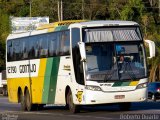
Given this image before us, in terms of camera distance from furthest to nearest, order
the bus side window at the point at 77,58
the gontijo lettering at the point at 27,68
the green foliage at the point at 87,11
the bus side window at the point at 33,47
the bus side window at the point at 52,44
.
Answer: the green foliage at the point at 87,11
the gontijo lettering at the point at 27,68
the bus side window at the point at 33,47
the bus side window at the point at 52,44
the bus side window at the point at 77,58

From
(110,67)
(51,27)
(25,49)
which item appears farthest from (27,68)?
(110,67)

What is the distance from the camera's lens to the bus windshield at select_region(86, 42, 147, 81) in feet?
83.4

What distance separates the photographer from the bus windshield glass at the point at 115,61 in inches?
1001

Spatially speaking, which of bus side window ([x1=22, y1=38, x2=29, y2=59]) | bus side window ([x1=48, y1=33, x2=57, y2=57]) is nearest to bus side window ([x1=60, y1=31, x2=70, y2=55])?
bus side window ([x1=48, y1=33, x2=57, y2=57])

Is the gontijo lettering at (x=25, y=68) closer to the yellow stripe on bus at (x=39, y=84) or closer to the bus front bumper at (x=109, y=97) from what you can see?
the yellow stripe on bus at (x=39, y=84)

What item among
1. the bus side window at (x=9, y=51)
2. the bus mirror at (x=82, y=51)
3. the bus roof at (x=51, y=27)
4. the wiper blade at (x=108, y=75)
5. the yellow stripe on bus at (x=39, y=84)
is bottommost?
the yellow stripe on bus at (x=39, y=84)

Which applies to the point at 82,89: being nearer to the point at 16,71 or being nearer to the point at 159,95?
the point at 16,71

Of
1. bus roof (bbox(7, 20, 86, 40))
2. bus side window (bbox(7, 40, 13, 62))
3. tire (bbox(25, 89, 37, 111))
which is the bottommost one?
tire (bbox(25, 89, 37, 111))

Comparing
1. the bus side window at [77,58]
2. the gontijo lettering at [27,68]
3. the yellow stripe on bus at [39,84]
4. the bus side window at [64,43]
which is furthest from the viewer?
the gontijo lettering at [27,68]

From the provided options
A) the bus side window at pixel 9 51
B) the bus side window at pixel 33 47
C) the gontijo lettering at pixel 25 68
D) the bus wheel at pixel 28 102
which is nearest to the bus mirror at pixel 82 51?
the bus side window at pixel 33 47

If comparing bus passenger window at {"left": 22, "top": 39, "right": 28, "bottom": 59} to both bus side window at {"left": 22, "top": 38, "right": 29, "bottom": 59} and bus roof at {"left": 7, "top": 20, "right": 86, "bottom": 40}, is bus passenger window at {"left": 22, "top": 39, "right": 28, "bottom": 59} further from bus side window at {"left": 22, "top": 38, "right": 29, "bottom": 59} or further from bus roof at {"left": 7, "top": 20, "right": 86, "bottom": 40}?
bus roof at {"left": 7, "top": 20, "right": 86, "bottom": 40}

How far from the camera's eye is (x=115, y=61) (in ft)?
83.9

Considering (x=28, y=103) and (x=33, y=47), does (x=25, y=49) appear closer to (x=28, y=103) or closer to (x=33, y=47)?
(x=33, y=47)

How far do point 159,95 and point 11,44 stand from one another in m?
17.0
